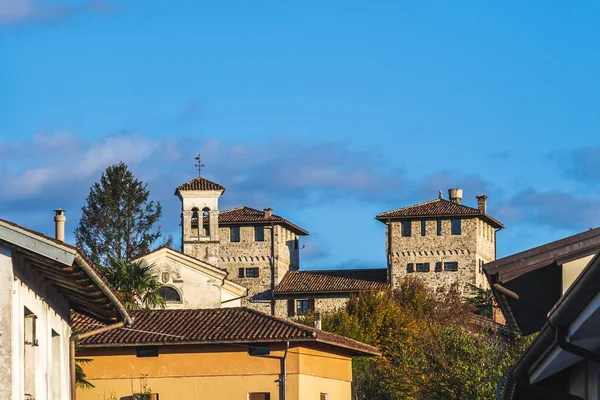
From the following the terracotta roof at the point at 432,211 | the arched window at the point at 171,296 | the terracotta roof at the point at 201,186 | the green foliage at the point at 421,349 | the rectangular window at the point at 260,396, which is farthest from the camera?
the terracotta roof at the point at 432,211

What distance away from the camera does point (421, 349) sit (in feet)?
137

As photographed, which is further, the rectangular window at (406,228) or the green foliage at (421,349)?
the rectangular window at (406,228)

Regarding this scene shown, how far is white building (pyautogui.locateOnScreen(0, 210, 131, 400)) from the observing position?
37.4 ft

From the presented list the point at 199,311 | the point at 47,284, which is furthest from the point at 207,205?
the point at 47,284

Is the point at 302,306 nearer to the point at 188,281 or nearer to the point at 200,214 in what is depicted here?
the point at 200,214

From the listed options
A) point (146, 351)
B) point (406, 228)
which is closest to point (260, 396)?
point (146, 351)

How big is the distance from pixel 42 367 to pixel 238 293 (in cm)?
5682

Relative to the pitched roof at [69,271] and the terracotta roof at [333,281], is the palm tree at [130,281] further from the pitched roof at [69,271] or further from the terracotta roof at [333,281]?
the terracotta roof at [333,281]

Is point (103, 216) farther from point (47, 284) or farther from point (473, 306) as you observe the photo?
point (47, 284)

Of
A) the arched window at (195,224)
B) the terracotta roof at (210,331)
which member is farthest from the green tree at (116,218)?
the terracotta roof at (210,331)

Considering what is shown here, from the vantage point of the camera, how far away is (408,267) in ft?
323

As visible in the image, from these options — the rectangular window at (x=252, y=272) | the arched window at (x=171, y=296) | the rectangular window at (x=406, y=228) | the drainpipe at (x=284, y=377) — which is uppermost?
the rectangular window at (x=406, y=228)

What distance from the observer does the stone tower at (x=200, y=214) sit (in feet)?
303

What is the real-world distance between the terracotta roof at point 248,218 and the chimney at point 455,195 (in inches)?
420
